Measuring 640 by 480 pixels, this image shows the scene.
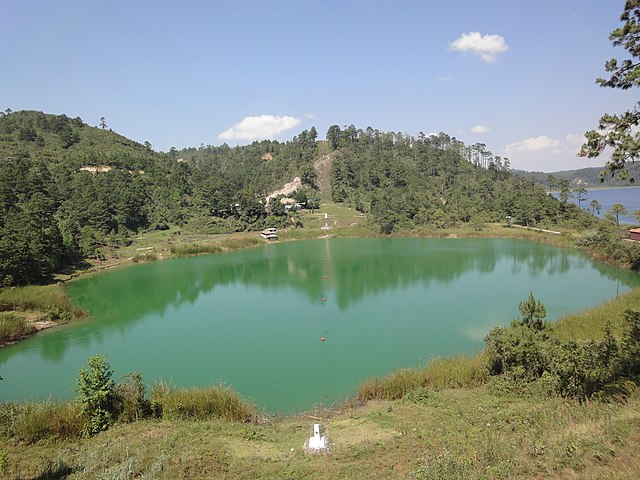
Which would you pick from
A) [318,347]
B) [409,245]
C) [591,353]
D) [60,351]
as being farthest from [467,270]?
[60,351]

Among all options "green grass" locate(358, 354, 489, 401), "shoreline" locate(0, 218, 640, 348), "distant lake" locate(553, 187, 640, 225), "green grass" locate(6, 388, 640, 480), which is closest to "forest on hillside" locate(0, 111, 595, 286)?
"shoreline" locate(0, 218, 640, 348)

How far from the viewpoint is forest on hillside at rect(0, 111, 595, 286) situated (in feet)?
114

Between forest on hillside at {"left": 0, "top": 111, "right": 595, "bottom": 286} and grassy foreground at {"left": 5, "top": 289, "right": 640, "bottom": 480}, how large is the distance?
20.5m

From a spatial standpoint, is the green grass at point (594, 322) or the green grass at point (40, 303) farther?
the green grass at point (40, 303)

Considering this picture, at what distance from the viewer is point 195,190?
59312 millimetres

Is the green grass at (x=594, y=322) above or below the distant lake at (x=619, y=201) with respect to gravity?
below

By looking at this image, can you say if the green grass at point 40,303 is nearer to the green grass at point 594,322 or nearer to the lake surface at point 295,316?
the lake surface at point 295,316

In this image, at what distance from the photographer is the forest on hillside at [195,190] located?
34.6 metres

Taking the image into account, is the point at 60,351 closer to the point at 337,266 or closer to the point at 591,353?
the point at 591,353

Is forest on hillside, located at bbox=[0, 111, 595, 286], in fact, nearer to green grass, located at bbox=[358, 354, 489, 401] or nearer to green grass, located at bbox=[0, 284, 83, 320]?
green grass, located at bbox=[0, 284, 83, 320]

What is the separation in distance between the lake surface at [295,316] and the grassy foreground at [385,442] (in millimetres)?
2805

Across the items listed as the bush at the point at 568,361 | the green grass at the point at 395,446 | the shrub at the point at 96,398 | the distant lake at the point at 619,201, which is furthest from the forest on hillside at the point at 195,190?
the bush at the point at 568,361

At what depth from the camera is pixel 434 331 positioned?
17281mm

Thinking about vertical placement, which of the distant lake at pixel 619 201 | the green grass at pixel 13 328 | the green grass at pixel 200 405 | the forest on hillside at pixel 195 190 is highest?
the forest on hillside at pixel 195 190
